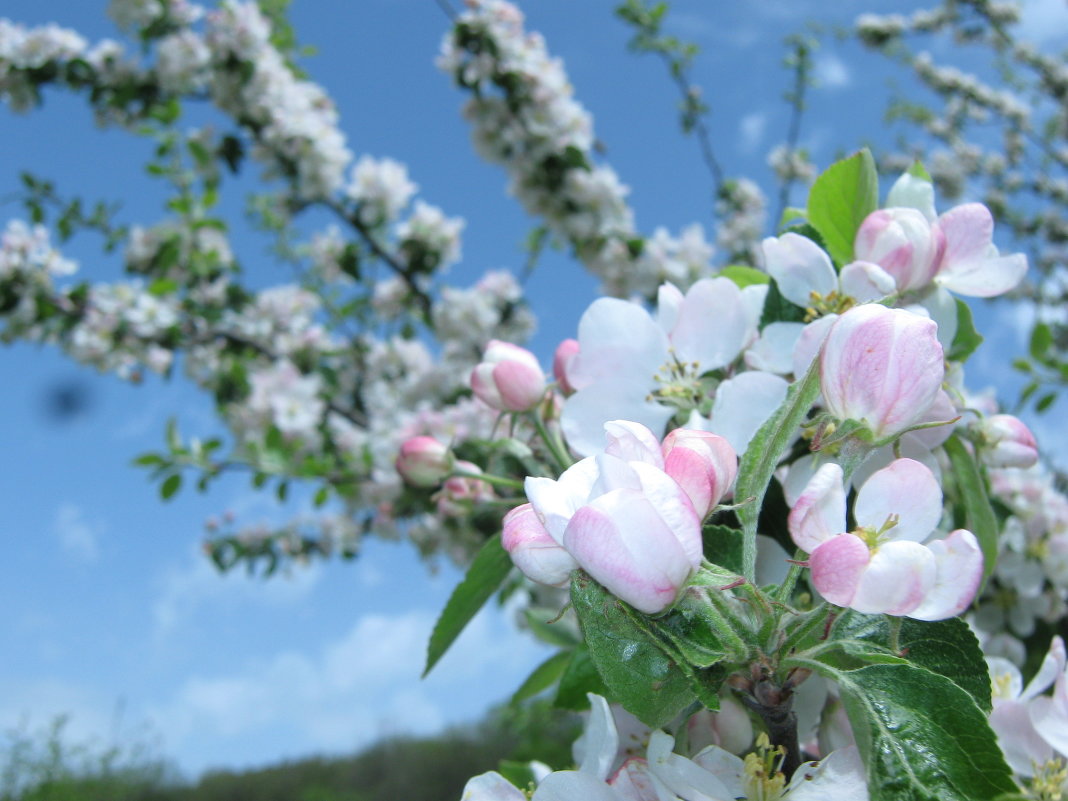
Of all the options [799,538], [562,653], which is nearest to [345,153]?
[562,653]

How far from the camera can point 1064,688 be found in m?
0.53

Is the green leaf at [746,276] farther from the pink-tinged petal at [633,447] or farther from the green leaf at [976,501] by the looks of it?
the pink-tinged petal at [633,447]

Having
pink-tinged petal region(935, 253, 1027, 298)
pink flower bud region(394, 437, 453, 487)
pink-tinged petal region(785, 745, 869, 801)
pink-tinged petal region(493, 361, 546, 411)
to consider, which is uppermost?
pink flower bud region(394, 437, 453, 487)

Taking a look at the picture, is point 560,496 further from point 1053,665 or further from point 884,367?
point 1053,665

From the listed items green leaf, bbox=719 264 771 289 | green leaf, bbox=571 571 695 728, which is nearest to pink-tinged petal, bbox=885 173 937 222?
→ green leaf, bbox=719 264 771 289

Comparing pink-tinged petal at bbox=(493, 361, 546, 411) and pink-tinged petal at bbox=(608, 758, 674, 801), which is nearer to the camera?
pink-tinged petal at bbox=(608, 758, 674, 801)

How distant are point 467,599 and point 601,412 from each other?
181 millimetres

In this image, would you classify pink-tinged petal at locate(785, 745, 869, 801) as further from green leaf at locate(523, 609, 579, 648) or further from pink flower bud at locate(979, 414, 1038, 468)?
green leaf at locate(523, 609, 579, 648)

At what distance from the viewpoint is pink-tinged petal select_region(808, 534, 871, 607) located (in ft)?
1.15

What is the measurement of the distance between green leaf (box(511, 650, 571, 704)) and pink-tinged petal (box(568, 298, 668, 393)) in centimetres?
40

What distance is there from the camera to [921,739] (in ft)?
1.12

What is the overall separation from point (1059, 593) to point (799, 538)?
1137 millimetres

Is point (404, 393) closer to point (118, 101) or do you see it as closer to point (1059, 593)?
point (118, 101)

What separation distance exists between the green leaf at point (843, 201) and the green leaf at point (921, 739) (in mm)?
388
